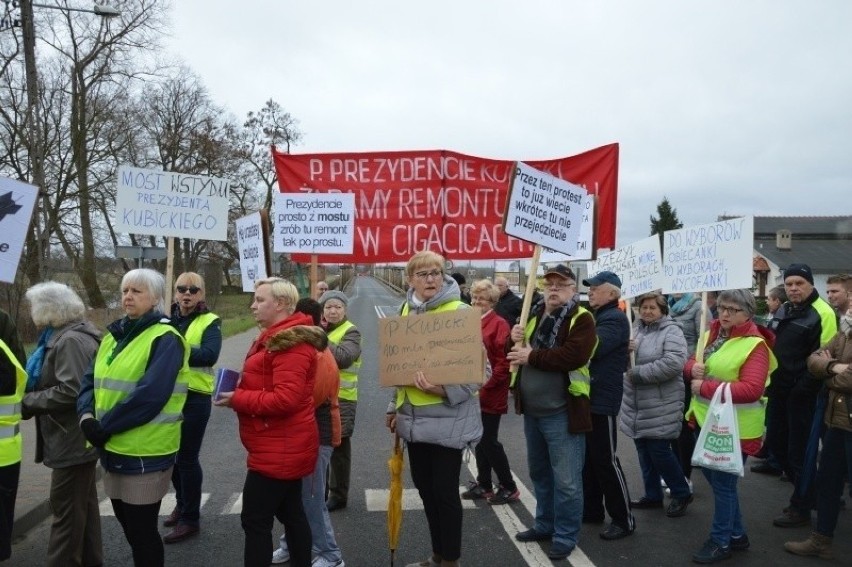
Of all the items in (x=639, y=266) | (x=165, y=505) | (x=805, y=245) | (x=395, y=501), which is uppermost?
(x=805, y=245)

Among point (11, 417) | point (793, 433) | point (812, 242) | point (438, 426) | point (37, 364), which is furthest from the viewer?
point (812, 242)

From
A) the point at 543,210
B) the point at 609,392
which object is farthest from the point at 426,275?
the point at 609,392

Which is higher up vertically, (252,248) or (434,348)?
(252,248)

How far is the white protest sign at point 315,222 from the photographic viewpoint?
16.9 ft

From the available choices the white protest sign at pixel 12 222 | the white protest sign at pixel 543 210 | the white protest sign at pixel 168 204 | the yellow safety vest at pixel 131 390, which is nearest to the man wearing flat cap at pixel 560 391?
the white protest sign at pixel 543 210

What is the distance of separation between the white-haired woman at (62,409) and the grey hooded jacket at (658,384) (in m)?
3.80

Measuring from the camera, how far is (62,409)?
3707mm

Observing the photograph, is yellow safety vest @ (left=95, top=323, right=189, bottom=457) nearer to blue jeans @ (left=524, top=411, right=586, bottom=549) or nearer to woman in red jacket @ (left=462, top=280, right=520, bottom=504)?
blue jeans @ (left=524, top=411, right=586, bottom=549)

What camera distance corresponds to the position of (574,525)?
14.4ft

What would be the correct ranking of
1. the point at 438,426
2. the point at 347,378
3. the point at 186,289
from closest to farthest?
1. the point at 438,426
2. the point at 186,289
3. the point at 347,378

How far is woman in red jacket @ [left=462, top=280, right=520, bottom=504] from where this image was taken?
5367 millimetres

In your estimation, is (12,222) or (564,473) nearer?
(12,222)

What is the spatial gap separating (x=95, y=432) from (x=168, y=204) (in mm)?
2490

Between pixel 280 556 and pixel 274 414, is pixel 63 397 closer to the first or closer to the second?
pixel 274 414
